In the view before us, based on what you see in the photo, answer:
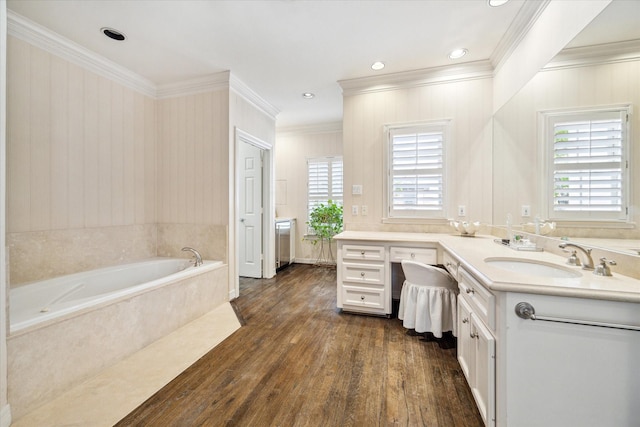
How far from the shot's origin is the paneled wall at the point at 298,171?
17.0 ft

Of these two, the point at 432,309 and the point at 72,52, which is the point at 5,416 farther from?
the point at 72,52

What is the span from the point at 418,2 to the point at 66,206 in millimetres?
3606

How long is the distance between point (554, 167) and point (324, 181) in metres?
3.71

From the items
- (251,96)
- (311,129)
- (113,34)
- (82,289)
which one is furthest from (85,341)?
(311,129)

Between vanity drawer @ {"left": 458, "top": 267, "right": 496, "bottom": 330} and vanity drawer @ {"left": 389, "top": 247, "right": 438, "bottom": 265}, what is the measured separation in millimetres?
768

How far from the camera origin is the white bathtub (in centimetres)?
168

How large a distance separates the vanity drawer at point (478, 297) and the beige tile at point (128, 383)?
1996 millimetres

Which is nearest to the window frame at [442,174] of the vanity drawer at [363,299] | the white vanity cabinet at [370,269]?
the white vanity cabinet at [370,269]

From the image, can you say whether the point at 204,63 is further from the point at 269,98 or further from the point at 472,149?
the point at 472,149

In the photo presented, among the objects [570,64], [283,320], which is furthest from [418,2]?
[283,320]

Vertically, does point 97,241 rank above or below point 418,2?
below

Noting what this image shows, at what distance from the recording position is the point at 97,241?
2822 millimetres

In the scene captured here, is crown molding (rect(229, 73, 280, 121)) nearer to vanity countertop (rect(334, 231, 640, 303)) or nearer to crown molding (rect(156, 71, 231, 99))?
crown molding (rect(156, 71, 231, 99))

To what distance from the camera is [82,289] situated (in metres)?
2.50
